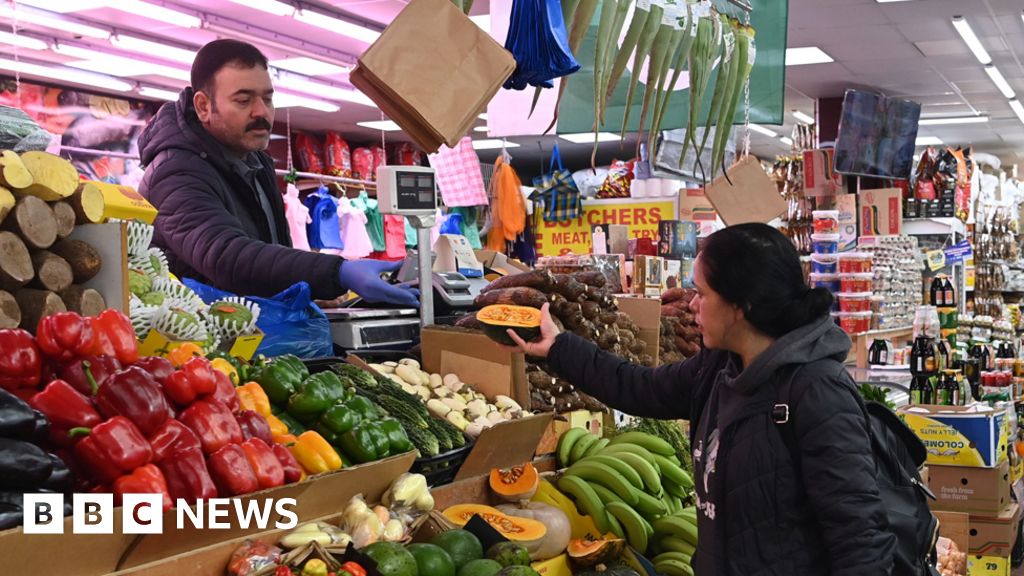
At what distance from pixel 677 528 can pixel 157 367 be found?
5.58 feet

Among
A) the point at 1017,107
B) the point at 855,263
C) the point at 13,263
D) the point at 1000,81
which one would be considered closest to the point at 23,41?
the point at 13,263

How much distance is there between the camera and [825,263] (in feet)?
26.0

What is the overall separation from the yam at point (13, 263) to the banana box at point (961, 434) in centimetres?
414

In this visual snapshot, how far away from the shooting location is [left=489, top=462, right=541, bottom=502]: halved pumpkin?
110 inches

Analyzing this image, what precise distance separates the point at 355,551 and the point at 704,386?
3.22 ft

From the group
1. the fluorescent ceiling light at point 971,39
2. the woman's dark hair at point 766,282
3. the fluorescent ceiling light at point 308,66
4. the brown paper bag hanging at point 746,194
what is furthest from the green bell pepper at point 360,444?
the fluorescent ceiling light at point 971,39

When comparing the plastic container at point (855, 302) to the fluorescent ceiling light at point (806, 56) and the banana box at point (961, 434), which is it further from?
the fluorescent ceiling light at point (806, 56)

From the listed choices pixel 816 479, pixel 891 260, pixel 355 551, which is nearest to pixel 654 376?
pixel 816 479

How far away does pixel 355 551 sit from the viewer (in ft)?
6.75

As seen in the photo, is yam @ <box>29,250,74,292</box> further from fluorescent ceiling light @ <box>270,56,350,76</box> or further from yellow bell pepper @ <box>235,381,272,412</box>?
fluorescent ceiling light @ <box>270,56,350,76</box>

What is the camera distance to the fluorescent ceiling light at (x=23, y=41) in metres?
7.41

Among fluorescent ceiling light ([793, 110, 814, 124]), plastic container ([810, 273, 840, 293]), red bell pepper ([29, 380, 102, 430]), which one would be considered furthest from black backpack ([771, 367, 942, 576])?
fluorescent ceiling light ([793, 110, 814, 124])

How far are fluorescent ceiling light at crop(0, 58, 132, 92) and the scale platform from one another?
6217mm

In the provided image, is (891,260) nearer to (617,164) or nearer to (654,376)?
(617,164)
